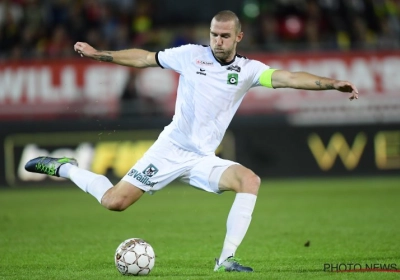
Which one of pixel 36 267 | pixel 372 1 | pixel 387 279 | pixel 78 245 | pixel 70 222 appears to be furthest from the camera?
pixel 372 1

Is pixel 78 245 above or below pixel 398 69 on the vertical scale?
below

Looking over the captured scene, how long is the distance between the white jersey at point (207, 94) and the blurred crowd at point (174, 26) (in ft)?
35.1

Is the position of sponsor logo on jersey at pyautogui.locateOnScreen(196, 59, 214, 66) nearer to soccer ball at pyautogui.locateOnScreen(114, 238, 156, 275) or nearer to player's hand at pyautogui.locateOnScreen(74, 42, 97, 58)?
player's hand at pyautogui.locateOnScreen(74, 42, 97, 58)

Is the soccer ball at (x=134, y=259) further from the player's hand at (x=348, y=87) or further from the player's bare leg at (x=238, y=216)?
the player's hand at (x=348, y=87)

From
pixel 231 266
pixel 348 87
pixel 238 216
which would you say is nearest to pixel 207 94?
Answer: pixel 238 216

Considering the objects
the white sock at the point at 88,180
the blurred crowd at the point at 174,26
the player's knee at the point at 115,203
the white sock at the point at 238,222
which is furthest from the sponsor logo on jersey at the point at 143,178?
the blurred crowd at the point at 174,26

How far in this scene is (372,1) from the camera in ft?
69.6

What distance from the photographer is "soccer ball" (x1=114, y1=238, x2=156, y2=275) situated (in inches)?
308

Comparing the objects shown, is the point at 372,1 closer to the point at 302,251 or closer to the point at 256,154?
the point at 256,154

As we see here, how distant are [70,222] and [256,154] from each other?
23.0 feet

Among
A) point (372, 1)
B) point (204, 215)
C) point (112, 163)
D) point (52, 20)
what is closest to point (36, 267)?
point (204, 215)

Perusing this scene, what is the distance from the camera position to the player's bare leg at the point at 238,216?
26.0 ft

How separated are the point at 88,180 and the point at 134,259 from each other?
1.36m

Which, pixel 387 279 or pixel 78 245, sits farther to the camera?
pixel 78 245
